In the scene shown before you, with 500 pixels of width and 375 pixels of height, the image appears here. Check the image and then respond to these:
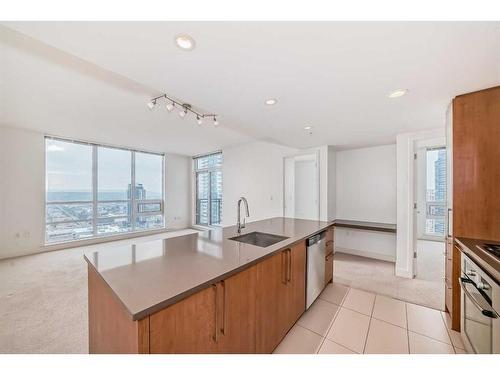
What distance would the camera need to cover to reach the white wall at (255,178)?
4.81m

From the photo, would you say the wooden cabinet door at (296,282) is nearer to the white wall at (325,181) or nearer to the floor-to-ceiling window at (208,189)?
the white wall at (325,181)

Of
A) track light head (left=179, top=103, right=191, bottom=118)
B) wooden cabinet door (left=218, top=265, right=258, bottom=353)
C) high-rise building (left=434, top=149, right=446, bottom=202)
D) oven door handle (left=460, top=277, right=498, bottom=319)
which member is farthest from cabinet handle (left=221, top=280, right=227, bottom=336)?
high-rise building (left=434, top=149, right=446, bottom=202)

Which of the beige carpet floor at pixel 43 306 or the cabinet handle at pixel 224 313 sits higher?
the cabinet handle at pixel 224 313

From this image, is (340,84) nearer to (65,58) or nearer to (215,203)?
(65,58)

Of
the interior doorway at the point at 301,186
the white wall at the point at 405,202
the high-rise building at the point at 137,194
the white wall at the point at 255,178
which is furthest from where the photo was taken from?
the high-rise building at the point at 137,194

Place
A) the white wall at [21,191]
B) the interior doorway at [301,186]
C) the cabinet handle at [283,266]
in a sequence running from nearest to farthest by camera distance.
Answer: the cabinet handle at [283,266]
the white wall at [21,191]
the interior doorway at [301,186]

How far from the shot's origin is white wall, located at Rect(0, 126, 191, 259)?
12.5ft

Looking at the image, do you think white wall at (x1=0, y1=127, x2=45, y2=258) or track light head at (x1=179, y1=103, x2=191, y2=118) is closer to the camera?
track light head at (x1=179, y1=103, x2=191, y2=118)

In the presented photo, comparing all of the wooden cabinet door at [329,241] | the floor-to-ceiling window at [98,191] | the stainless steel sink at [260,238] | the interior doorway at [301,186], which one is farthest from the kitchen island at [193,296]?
the floor-to-ceiling window at [98,191]

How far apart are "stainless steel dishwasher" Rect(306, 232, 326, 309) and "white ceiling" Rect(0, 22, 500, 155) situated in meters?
1.52

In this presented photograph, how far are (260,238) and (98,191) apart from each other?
16.5 ft

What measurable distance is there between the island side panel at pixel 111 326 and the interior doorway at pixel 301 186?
150 inches

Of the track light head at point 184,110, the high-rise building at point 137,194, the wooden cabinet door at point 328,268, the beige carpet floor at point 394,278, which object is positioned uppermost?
the track light head at point 184,110

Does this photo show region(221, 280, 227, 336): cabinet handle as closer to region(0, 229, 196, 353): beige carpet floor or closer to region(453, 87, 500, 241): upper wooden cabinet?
region(0, 229, 196, 353): beige carpet floor
